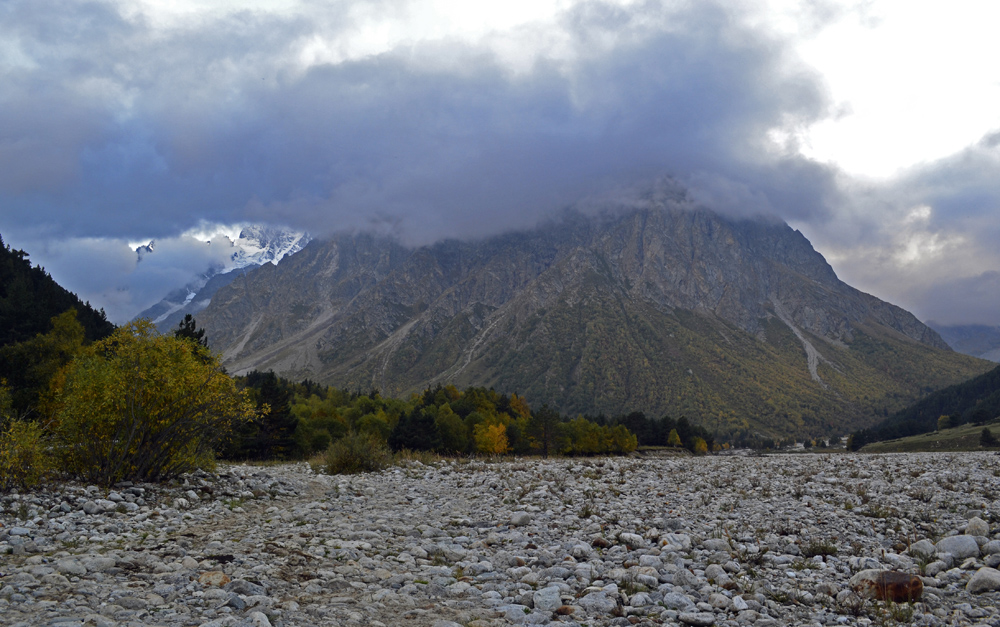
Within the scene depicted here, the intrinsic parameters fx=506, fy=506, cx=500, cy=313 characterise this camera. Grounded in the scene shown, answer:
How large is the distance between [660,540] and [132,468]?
718 inches

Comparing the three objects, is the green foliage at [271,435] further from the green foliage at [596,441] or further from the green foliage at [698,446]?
the green foliage at [698,446]

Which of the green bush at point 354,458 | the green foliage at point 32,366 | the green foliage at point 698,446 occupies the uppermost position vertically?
the green foliage at point 32,366

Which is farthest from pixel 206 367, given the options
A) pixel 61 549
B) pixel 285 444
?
pixel 285 444

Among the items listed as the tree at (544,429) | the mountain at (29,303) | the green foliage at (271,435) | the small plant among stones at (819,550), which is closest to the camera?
the small plant among stones at (819,550)

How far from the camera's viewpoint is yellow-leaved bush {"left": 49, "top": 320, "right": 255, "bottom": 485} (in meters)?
17.2

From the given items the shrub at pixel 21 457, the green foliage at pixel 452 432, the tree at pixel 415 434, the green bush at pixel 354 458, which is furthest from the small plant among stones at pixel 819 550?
the green foliage at pixel 452 432

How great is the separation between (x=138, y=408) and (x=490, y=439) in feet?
202

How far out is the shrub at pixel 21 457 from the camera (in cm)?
1466

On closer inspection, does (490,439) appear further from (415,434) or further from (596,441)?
(596,441)

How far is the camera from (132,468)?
18.3 metres

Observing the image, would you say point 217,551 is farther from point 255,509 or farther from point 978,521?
point 978,521

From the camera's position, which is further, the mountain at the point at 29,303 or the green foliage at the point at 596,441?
the green foliage at the point at 596,441

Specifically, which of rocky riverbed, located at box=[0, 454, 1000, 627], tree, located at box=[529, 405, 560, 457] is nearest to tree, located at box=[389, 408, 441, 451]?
tree, located at box=[529, 405, 560, 457]

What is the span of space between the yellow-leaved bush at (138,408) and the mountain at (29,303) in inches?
1991
